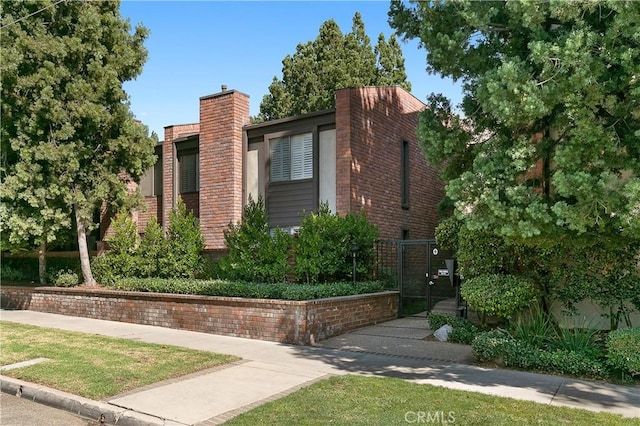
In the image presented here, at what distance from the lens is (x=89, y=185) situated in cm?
1467

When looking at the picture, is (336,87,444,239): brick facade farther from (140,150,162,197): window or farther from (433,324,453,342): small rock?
(140,150,162,197): window

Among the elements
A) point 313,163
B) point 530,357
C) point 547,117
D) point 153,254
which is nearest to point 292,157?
point 313,163

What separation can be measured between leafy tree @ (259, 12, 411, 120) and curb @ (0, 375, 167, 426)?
22104mm

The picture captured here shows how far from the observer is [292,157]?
14.4m

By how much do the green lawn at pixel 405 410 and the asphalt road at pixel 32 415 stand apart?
1.96 m

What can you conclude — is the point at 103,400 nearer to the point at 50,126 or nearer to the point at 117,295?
the point at 117,295

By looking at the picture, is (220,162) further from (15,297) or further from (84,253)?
(15,297)

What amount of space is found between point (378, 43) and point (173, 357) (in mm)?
24281

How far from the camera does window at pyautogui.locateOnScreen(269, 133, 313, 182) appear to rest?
14148 millimetres

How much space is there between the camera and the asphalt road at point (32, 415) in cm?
543

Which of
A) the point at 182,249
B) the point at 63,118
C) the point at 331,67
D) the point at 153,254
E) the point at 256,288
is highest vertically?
the point at 331,67

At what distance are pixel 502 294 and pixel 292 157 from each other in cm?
778

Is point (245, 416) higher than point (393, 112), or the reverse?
point (393, 112)

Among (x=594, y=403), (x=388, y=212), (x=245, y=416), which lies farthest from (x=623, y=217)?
(x=388, y=212)
